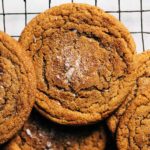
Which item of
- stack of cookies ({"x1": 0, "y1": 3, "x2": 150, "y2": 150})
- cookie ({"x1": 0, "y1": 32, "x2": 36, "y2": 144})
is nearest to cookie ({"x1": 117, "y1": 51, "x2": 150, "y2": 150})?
stack of cookies ({"x1": 0, "y1": 3, "x2": 150, "y2": 150})

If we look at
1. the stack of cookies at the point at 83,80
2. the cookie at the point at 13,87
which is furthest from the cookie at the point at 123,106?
the cookie at the point at 13,87

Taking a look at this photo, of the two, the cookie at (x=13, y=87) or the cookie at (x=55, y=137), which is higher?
the cookie at (x=13, y=87)

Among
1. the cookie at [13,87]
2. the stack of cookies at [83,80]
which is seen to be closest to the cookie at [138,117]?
the stack of cookies at [83,80]

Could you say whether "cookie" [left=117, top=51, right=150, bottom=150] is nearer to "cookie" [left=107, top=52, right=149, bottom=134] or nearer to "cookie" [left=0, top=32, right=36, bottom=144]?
"cookie" [left=107, top=52, right=149, bottom=134]

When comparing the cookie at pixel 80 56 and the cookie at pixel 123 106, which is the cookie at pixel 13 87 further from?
the cookie at pixel 123 106

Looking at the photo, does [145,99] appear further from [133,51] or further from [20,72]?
[20,72]

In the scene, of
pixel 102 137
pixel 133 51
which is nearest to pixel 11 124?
pixel 102 137
